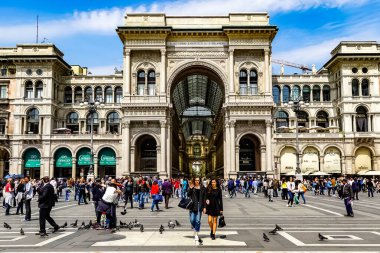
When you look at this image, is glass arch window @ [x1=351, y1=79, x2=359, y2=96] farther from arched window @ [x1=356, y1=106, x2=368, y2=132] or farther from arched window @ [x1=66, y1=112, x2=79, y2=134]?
arched window @ [x1=66, y1=112, x2=79, y2=134]

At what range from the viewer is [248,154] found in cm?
6084

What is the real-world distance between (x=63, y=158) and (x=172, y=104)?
19.2 m

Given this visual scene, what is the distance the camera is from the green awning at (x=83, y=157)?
65.9 m

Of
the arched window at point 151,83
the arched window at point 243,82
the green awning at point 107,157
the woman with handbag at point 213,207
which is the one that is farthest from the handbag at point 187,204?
the green awning at point 107,157

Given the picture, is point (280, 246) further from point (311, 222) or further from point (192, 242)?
point (311, 222)

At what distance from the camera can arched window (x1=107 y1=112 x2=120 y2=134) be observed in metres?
72.0

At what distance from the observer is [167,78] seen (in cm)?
5812

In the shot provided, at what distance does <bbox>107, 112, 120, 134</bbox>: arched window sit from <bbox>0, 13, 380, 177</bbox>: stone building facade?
7.0 inches

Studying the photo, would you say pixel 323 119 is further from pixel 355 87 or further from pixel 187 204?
pixel 187 204

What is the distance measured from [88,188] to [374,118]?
Answer: 47.8 metres

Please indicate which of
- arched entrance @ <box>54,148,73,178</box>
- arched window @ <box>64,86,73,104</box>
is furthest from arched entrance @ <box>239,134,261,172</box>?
arched window @ <box>64,86,73,104</box>

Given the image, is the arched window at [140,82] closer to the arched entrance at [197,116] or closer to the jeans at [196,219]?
the arched entrance at [197,116]

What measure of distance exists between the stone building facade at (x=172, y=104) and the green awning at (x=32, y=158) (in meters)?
0.15

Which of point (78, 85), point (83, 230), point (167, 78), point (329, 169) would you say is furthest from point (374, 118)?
point (83, 230)
